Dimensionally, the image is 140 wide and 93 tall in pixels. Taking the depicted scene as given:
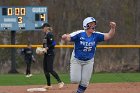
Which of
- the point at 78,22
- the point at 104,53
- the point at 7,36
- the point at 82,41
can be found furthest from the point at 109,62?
the point at 82,41

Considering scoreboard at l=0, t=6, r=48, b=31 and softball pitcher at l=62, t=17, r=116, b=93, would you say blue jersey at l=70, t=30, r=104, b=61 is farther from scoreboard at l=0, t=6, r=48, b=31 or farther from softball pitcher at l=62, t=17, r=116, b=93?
scoreboard at l=0, t=6, r=48, b=31

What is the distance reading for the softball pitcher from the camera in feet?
32.0

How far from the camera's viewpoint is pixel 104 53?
2883cm

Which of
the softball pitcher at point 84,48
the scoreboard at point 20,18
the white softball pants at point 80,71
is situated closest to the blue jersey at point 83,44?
the softball pitcher at point 84,48

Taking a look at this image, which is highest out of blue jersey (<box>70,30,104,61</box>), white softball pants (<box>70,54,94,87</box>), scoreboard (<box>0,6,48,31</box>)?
scoreboard (<box>0,6,48,31</box>)

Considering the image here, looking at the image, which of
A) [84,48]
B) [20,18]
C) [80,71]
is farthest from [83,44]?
[20,18]

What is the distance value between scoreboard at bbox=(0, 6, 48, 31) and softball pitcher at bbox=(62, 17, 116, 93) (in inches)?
535

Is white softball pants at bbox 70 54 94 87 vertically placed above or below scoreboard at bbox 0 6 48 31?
below

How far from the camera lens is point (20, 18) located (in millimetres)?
23484

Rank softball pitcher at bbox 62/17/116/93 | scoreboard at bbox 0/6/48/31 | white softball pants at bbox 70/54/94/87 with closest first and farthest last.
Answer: softball pitcher at bbox 62/17/116/93
white softball pants at bbox 70/54/94/87
scoreboard at bbox 0/6/48/31

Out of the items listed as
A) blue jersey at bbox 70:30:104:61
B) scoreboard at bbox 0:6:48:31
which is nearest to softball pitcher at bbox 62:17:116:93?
blue jersey at bbox 70:30:104:61

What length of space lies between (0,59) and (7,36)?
4.76 feet

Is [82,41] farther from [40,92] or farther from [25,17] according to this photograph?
[25,17]

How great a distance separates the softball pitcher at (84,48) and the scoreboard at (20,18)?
1358 cm
